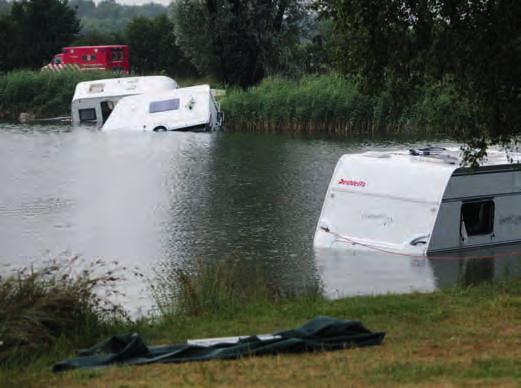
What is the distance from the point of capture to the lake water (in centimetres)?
2108

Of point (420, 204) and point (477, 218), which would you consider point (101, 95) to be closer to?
point (477, 218)

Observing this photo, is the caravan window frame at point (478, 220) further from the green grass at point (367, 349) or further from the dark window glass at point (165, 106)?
the dark window glass at point (165, 106)

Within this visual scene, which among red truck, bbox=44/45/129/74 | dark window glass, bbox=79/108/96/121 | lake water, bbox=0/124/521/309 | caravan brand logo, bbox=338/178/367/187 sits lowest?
lake water, bbox=0/124/521/309

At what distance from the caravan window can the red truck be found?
5108 cm

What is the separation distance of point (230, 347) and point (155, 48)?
6888 cm

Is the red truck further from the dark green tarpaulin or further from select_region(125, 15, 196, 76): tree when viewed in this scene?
the dark green tarpaulin

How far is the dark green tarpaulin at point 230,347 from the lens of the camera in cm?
996

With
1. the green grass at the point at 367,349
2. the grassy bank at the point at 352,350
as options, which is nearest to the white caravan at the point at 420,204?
the grassy bank at the point at 352,350

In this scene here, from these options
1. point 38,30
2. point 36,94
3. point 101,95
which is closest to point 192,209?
point 101,95

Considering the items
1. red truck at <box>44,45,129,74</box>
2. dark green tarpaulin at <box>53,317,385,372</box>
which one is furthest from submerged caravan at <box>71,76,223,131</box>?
dark green tarpaulin at <box>53,317,385,372</box>

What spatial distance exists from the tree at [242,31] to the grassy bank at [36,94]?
6.78m

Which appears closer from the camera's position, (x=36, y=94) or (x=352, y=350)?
(x=352, y=350)

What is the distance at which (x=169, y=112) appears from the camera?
2093 inches

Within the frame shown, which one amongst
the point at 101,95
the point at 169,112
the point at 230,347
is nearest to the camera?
the point at 230,347
